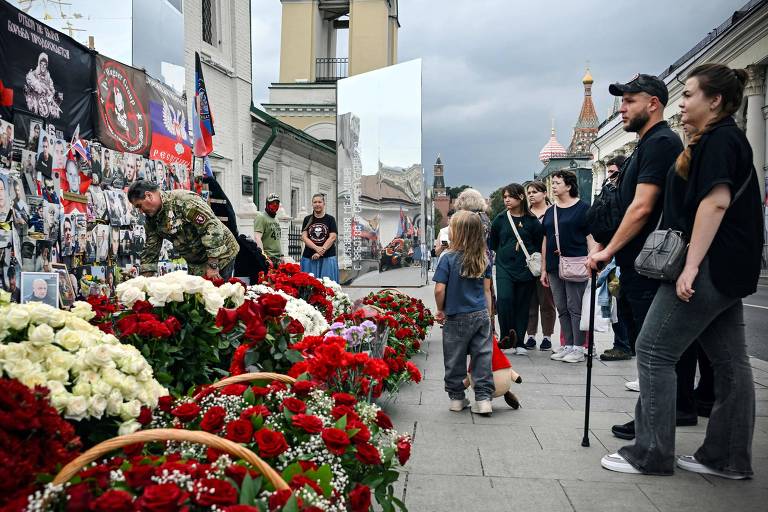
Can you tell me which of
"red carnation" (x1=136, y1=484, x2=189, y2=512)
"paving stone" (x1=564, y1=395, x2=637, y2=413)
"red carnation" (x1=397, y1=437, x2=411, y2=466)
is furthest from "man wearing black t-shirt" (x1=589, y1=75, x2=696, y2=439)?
"red carnation" (x1=136, y1=484, x2=189, y2=512)

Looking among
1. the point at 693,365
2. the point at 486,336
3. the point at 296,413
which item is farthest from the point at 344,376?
the point at 693,365

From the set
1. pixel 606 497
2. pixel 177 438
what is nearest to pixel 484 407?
pixel 606 497

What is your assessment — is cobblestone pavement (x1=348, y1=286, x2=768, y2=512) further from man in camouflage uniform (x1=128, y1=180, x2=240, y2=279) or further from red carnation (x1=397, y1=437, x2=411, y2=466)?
man in camouflage uniform (x1=128, y1=180, x2=240, y2=279)

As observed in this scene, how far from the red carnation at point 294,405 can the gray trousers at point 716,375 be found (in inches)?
82.5

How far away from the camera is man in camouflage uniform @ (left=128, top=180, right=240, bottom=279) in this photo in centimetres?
575

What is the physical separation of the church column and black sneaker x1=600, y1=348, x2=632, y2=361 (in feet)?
88.6

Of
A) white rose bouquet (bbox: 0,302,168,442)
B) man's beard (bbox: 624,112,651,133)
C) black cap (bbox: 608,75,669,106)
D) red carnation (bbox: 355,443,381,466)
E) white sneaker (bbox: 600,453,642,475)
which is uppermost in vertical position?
black cap (bbox: 608,75,669,106)

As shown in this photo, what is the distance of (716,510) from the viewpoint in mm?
3225

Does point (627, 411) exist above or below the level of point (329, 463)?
below

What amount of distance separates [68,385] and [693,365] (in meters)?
3.89

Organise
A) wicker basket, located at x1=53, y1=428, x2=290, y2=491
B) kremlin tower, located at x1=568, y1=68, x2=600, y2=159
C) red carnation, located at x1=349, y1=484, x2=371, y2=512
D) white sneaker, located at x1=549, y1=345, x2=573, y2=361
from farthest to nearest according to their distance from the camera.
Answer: kremlin tower, located at x1=568, y1=68, x2=600, y2=159 → white sneaker, located at x1=549, y1=345, x2=573, y2=361 → red carnation, located at x1=349, y1=484, x2=371, y2=512 → wicker basket, located at x1=53, y1=428, x2=290, y2=491

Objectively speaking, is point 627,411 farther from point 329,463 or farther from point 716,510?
point 329,463

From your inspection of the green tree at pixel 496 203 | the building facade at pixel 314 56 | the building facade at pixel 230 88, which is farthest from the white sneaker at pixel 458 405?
the green tree at pixel 496 203

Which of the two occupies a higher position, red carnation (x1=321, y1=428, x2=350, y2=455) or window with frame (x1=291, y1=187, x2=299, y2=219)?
window with frame (x1=291, y1=187, x2=299, y2=219)
